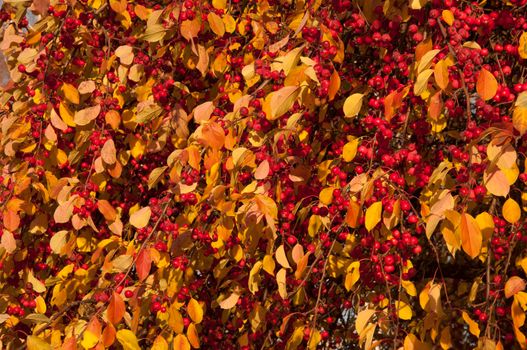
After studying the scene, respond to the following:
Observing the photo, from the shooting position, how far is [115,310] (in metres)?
1.59

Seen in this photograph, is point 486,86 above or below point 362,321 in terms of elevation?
above

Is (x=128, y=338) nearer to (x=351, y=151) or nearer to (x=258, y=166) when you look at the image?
(x=258, y=166)

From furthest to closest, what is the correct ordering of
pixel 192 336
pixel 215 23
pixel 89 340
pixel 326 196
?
1. pixel 215 23
2. pixel 192 336
3. pixel 326 196
4. pixel 89 340

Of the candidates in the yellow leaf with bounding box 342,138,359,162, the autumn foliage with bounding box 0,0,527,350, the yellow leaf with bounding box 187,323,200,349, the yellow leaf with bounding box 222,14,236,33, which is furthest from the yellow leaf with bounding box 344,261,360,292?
the yellow leaf with bounding box 222,14,236,33

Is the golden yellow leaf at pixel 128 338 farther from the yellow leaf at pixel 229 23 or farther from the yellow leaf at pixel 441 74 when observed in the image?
the yellow leaf at pixel 229 23

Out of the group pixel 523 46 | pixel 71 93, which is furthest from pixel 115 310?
pixel 523 46

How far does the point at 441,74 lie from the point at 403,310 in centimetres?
50

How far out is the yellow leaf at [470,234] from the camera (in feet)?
4.42

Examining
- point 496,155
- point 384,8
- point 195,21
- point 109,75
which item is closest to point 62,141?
point 109,75

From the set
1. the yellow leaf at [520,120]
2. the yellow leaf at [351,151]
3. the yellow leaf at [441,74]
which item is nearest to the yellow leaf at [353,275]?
the yellow leaf at [351,151]

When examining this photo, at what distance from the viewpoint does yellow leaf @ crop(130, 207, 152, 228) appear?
1737mm

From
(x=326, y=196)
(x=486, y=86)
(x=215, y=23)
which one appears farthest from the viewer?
(x=215, y=23)

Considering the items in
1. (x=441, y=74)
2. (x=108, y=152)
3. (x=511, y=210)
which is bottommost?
(x=108, y=152)

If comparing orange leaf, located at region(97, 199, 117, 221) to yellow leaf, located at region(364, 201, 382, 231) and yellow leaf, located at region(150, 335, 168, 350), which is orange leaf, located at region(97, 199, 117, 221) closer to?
yellow leaf, located at region(150, 335, 168, 350)
